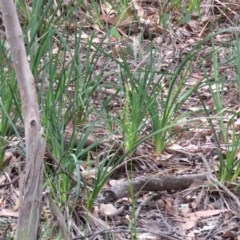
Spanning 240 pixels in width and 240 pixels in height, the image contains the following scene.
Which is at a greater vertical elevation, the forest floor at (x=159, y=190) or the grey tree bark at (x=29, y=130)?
the grey tree bark at (x=29, y=130)

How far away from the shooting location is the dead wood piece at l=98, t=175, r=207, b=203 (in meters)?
2.74

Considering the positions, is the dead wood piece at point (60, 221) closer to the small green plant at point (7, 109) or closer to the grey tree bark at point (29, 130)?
the grey tree bark at point (29, 130)

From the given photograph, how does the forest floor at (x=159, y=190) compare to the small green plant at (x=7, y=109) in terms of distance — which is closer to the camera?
the forest floor at (x=159, y=190)

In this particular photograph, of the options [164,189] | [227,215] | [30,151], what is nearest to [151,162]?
[164,189]

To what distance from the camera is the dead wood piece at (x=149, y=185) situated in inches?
108

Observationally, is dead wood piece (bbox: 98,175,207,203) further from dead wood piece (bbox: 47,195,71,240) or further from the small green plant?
dead wood piece (bbox: 47,195,71,240)

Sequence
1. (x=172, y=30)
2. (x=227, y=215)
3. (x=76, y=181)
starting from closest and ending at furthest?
(x=76, y=181) < (x=227, y=215) < (x=172, y=30)

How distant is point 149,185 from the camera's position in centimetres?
279

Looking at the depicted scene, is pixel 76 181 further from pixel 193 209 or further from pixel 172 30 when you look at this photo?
pixel 172 30

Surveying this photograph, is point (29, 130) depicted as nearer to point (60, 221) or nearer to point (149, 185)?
point (60, 221)

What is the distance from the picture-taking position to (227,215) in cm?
275

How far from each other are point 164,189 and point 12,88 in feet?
2.48

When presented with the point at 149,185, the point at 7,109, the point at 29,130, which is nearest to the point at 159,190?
the point at 149,185

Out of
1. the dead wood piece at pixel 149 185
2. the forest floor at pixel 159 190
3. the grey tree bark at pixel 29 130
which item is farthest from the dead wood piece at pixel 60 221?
the dead wood piece at pixel 149 185
